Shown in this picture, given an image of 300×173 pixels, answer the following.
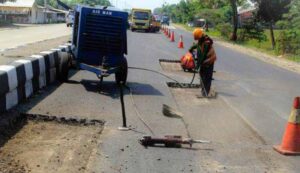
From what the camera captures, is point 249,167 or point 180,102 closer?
point 249,167

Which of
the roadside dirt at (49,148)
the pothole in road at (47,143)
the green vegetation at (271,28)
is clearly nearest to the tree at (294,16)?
the green vegetation at (271,28)

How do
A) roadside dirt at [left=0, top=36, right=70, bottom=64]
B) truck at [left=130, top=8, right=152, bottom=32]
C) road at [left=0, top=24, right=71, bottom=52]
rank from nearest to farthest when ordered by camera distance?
roadside dirt at [left=0, top=36, right=70, bottom=64], road at [left=0, top=24, right=71, bottom=52], truck at [left=130, top=8, right=152, bottom=32]

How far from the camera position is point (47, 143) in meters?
7.29

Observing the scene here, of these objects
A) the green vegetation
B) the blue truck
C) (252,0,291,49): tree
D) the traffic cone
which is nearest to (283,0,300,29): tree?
A: the green vegetation

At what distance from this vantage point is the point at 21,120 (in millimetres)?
8633

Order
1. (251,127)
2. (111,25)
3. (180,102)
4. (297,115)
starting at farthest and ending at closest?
1. (111,25)
2. (180,102)
3. (251,127)
4. (297,115)

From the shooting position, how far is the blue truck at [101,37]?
13367mm

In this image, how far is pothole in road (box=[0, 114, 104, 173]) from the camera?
623 centimetres

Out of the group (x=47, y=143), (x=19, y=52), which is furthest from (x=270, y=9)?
(x=47, y=143)

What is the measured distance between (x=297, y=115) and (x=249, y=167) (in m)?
1.48

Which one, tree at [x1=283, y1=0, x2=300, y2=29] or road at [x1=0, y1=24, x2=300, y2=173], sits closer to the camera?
road at [x1=0, y1=24, x2=300, y2=173]

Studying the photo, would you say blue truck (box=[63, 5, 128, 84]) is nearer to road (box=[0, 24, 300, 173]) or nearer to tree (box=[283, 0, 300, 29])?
road (box=[0, 24, 300, 173])

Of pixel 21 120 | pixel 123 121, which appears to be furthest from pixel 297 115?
pixel 21 120

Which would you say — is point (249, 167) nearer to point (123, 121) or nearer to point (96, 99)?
point (123, 121)
